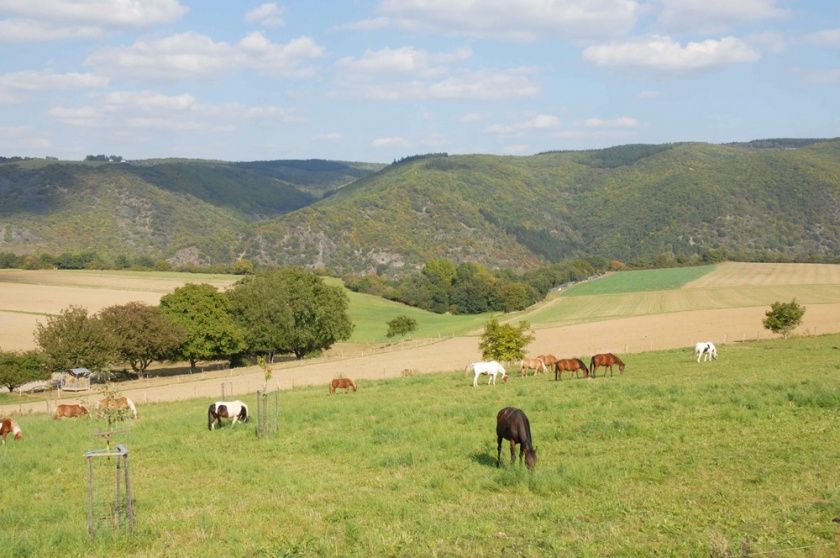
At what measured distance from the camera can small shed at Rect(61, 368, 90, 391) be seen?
2335 inches

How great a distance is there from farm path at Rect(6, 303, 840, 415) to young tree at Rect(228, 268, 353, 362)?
6.28m

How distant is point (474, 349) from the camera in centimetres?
6862

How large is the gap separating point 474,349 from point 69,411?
41079 mm

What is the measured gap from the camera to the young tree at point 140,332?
203 feet

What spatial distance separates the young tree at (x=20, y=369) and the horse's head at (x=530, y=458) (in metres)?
51.7

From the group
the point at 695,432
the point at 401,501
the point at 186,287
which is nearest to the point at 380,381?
the point at 695,432

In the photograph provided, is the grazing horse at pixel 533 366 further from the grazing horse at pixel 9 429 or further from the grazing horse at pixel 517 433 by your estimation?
the grazing horse at pixel 9 429

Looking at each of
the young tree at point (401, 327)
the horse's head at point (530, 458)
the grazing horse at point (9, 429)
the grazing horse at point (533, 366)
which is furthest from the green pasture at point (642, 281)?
the horse's head at point (530, 458)

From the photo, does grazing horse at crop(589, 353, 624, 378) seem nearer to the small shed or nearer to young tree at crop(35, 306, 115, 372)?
young tree at crop(35, 306, 115, 372)

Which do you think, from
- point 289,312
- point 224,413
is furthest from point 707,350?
point 289,312

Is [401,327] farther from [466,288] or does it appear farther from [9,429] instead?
[9,429]

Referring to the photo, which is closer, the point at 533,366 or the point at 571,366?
the point at 571,366

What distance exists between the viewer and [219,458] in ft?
63.0

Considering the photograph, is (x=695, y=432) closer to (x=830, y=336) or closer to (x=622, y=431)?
(x=622, y=431)
